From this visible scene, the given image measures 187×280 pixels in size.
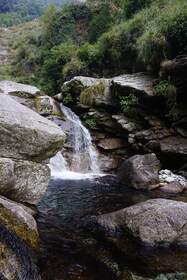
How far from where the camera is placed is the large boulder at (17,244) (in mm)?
3803

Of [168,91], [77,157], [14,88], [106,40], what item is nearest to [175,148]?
[168,91]

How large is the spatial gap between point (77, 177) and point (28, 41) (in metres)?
35.2

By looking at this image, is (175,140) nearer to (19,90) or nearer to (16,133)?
(16,133)

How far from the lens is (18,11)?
105 meters

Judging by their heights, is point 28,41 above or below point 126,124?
above

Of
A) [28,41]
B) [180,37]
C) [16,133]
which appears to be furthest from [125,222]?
[28,41]

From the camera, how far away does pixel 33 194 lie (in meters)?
6.82

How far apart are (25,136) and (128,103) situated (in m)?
8.77

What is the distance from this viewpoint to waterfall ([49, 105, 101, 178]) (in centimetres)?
1309

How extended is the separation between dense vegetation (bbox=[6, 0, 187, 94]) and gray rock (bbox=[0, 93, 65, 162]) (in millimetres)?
8898

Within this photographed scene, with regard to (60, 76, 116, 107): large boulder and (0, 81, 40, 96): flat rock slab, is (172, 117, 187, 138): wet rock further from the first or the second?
(0, 81, 40, 96): flat rock slab

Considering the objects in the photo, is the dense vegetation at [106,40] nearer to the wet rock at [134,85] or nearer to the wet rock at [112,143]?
the wet rock at [134,85]

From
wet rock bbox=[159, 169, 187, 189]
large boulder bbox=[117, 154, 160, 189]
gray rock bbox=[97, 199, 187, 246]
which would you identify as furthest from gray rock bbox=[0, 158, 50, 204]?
wet rock bbox=[159, 169, 187, 189]

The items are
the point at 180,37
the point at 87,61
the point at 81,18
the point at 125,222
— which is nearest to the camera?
the point at 125,222
